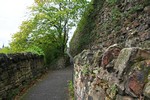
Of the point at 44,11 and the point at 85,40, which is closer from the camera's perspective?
the point at 85,40

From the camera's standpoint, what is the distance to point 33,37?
844 inches

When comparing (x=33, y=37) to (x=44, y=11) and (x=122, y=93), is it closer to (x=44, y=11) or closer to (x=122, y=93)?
(x=44, y=11)

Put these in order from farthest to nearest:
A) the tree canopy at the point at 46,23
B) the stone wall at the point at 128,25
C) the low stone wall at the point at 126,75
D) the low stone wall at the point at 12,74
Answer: the tree canopy at the point at 46,23 < the stone wall at the point at 128,25 < the low stone wall at the point at 12,74 < the low stone wall at the point at 126,75

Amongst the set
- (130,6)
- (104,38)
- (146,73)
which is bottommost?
(146,73)

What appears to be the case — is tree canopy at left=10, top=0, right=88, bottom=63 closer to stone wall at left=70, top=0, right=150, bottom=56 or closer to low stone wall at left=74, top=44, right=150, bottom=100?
stone wall at left=70, top=0, right=150, bottom=56

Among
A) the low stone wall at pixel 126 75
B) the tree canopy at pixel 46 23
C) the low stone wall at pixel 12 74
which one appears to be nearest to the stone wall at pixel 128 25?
the low stone wall at pixel 12 74

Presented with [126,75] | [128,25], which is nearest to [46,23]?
[128,25]

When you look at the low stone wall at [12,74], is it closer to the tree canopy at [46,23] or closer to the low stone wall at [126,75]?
the low stone wall at [126,75]

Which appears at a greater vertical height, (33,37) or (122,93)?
(33,37)

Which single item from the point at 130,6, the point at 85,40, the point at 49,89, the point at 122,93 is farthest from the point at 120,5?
the point at 122,93

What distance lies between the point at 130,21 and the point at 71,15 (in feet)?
39.2

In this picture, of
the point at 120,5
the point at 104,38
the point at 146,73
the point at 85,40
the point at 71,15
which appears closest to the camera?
the point at 146,73

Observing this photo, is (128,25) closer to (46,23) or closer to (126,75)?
(126,75)

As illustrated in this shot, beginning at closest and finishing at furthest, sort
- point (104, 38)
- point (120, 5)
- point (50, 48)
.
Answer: point (120, 5) < point (104, 38) < point (50, 48)
